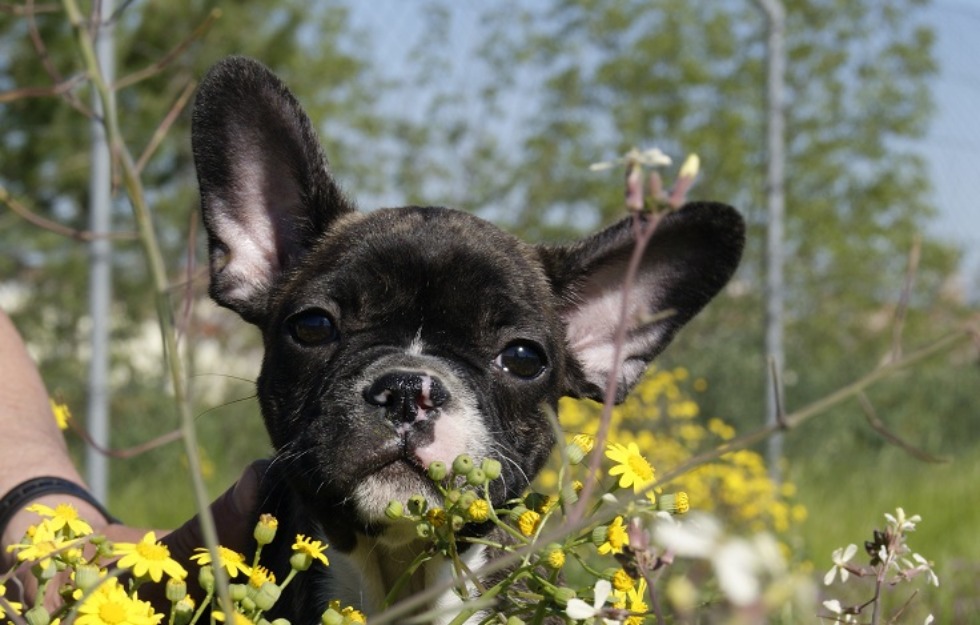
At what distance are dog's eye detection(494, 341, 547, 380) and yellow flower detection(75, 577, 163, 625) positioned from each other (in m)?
1.38

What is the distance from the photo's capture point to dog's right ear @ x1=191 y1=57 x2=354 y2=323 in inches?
114

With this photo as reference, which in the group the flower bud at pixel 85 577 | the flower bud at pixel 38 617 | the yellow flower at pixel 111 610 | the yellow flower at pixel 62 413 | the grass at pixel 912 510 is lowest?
the grass at pixel 912 510

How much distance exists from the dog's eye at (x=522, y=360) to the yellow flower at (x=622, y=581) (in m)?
1.26

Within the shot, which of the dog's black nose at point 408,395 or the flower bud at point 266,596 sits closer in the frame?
the flower bud at point 266,596

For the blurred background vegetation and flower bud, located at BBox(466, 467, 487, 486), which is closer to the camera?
flower bud, located at BBox(466, 467, 487, 486)

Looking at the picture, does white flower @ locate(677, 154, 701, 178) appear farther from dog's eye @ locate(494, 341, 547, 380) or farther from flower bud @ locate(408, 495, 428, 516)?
dog's eye @ locate(494, 341, 547, 380)

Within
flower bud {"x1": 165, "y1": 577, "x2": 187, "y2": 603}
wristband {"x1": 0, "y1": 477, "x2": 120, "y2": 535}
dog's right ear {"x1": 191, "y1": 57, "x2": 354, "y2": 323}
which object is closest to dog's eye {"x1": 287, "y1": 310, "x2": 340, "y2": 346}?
dog's right ear {"x1": 191, "y1": 57, "x2": 354, "y2": 323}

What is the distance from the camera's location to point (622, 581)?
151cm

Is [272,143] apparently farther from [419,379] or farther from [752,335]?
[752,335]

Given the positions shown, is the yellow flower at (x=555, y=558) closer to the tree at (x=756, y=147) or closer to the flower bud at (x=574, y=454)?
the flower bud at (x=574, y=454)

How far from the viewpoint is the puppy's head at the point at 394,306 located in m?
2.40

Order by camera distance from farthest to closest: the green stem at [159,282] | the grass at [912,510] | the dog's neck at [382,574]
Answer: the grass at [912,510]
the dog's neck at [382,574]
the green stem at [159,282]

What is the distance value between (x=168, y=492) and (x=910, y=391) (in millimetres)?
7588

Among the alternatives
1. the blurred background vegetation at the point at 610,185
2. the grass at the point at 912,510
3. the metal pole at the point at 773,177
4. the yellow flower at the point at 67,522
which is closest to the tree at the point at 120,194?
the blurred background vegetation at the point at 610,185
